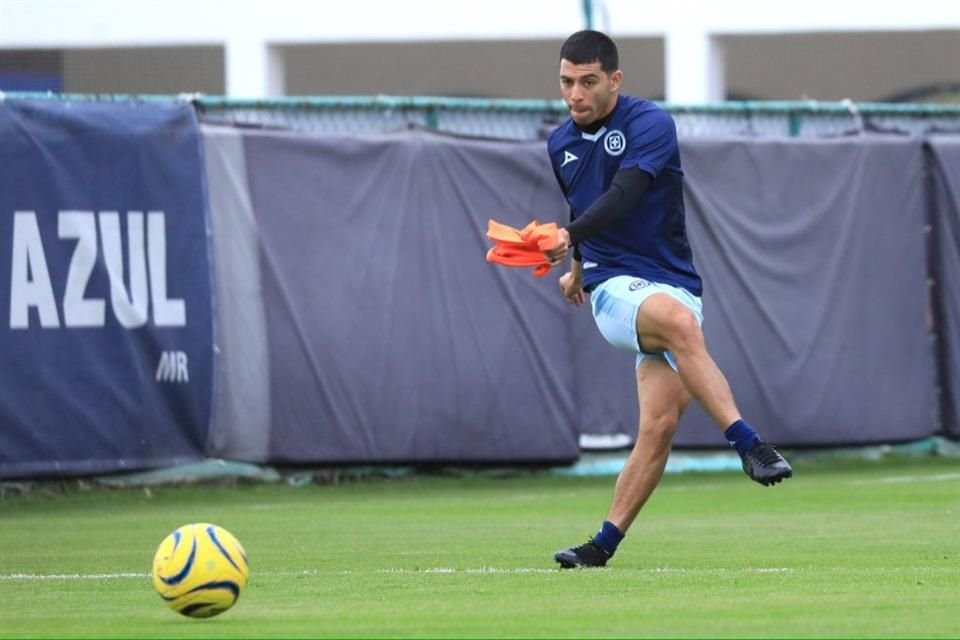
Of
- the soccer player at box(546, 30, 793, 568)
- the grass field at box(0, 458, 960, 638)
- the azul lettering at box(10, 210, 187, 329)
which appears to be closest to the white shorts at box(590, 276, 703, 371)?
the soccer player at box(546, 30, 793, 568)

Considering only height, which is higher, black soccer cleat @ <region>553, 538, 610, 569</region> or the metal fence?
the metal fence

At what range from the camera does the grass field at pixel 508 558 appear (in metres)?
6.50

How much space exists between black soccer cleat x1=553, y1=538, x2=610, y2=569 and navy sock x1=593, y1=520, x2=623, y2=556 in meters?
0.02

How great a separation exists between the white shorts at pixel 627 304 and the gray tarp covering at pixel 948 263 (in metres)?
9.06

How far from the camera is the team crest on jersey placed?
8.61 m

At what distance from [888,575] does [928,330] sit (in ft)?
31.3

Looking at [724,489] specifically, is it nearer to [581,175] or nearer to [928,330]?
[928,330]

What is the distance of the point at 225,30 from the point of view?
29.1m

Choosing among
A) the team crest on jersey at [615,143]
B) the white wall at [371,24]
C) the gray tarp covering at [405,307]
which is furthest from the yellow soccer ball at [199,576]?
the white wall at [371,24]

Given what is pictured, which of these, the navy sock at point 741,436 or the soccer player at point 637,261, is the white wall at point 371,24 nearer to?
the soccer player at point 637,261

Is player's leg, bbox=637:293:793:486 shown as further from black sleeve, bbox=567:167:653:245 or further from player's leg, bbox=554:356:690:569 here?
black sleeve, bbox=567:167:653:245

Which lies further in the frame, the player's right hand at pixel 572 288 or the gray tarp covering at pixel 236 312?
the gray tarp covering at pixel 236 312

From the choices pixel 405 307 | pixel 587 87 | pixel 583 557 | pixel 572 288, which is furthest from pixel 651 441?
pixel 405 307

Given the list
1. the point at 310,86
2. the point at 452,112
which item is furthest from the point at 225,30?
the point at 452,112
